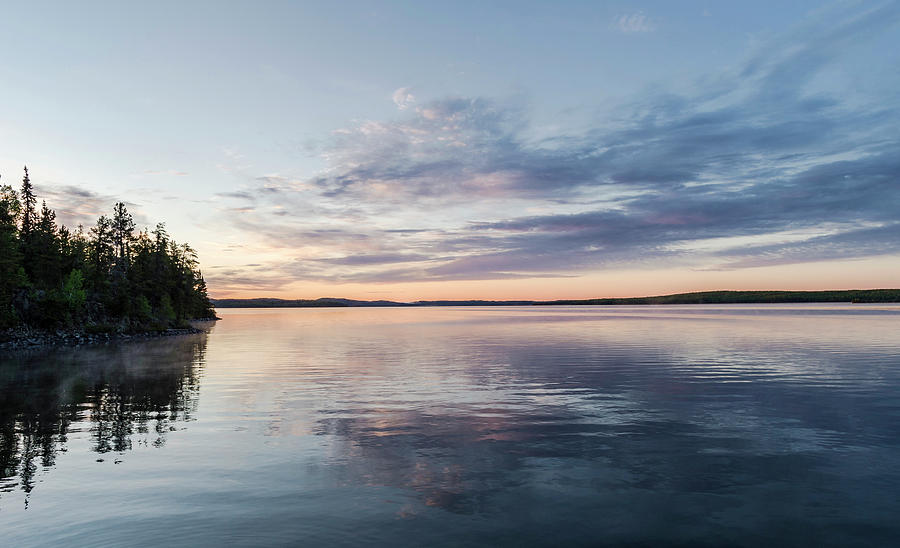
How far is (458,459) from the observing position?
16.1 m

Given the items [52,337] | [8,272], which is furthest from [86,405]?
[8,272]

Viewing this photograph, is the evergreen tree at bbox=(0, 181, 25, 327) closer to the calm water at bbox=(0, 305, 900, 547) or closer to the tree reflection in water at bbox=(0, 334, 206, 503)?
the tree reflection in water at bbox=(0, 334, 206, 503)

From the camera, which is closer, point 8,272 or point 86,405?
point 86,405

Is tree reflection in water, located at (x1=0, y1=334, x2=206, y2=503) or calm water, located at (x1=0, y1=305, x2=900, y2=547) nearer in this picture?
calm water, located at (x1=0, y1=305, x2=900, y2=547)

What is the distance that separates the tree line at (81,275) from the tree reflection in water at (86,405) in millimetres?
36964

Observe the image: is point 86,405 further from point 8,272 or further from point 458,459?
point 8,272

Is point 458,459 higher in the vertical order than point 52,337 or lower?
lower

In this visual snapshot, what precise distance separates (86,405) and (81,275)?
82.3 metres

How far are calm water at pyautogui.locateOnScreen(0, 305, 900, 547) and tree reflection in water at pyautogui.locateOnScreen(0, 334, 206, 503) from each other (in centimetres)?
16

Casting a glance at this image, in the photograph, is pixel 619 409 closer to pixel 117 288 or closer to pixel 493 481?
pixel 493 481

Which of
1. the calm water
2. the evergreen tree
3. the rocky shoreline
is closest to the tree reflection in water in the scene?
the calm water

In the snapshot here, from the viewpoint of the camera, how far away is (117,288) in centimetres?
9550

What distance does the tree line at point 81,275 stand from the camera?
254 feet

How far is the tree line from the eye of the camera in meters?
77.4
